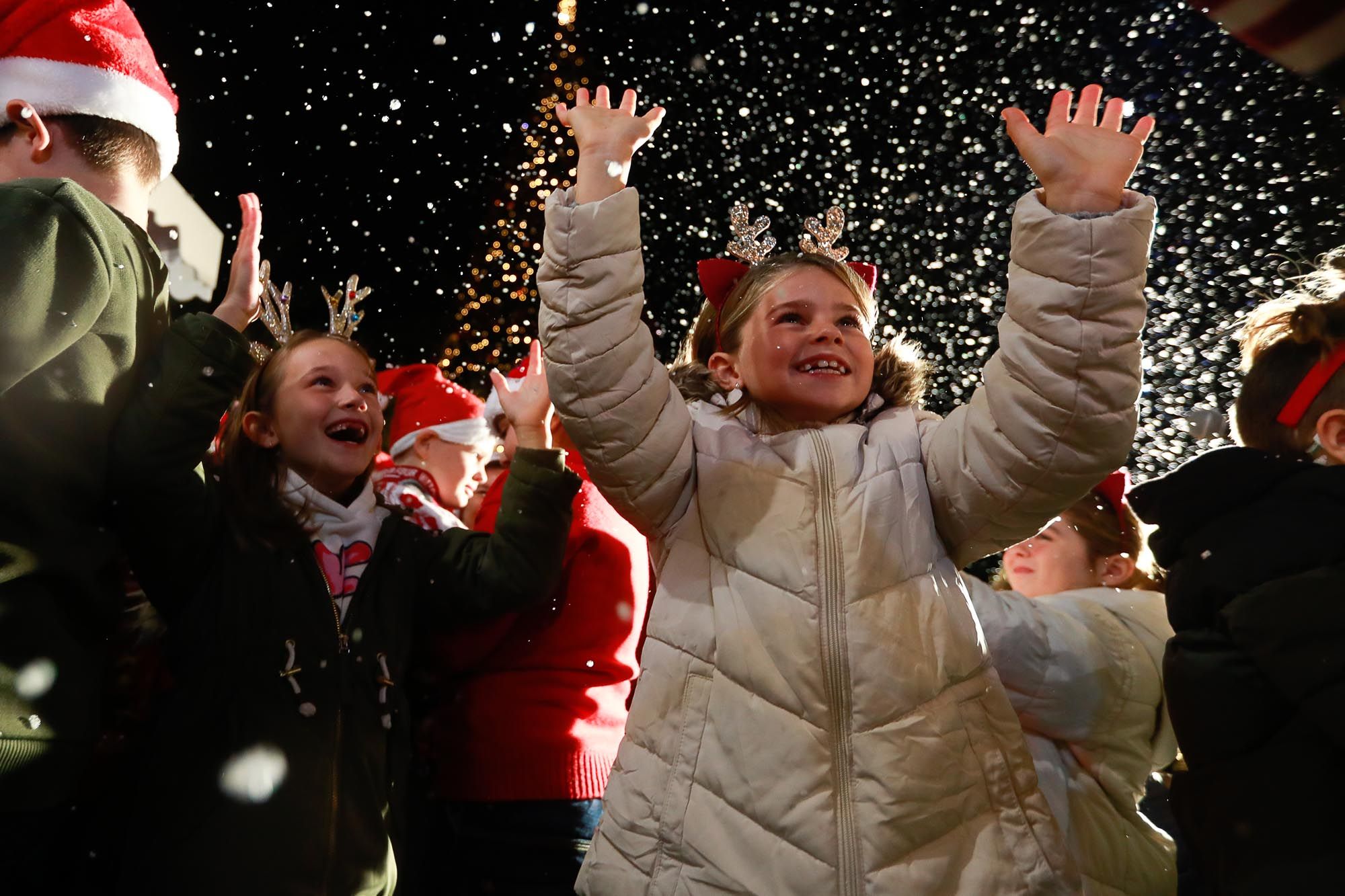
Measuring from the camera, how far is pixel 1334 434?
64.4 inches

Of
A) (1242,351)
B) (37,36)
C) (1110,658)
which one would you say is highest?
(37,36)

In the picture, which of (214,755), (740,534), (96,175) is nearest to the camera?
(740,534)

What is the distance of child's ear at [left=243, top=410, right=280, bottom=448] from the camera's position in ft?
6.87

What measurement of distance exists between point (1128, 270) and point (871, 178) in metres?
3.26

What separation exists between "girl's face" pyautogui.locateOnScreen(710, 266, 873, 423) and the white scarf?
80cm

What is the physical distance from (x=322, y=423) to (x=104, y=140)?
2.08 ft

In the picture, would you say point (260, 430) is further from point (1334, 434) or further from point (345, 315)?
point (1334, 434)

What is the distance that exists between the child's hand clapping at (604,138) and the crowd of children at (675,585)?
0.03 ft

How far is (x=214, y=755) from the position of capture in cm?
165

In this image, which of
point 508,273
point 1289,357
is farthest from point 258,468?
point 508,273

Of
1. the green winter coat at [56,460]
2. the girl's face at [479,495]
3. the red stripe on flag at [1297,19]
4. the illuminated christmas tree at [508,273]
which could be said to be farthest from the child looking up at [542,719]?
the illuminated christmas tree at [508,273]

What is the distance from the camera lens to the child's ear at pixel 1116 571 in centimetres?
221

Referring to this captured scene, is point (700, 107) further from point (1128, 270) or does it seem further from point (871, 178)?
point (1128, 270)

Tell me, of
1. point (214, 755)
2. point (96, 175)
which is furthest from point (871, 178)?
point (214, 755)
